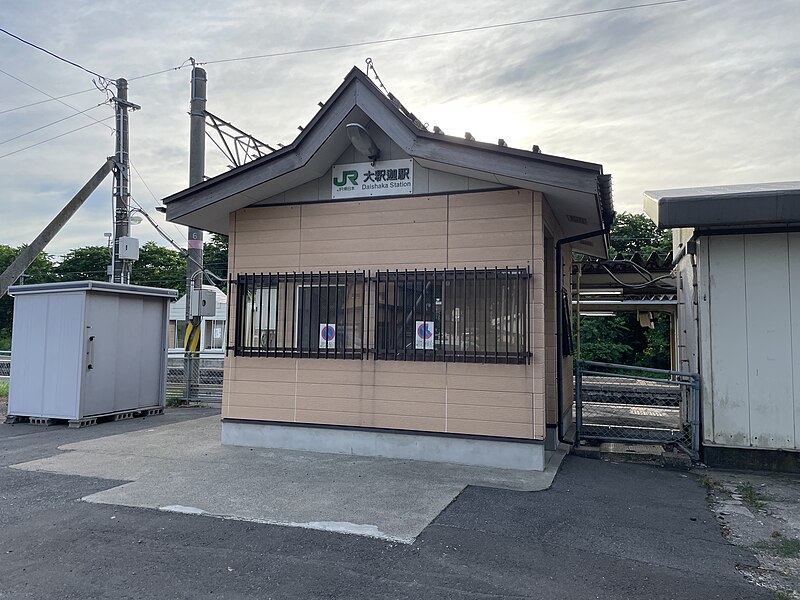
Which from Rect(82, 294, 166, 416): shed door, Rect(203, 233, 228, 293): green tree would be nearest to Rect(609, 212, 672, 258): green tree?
Rect(82, 294, 166, 416): shed door

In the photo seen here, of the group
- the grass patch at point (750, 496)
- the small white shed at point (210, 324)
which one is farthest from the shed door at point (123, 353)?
the small white shed at point (210, 324)

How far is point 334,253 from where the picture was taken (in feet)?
23.6

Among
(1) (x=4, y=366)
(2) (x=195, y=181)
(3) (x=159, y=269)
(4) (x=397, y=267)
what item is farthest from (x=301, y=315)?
(3) (x=159, y=269)

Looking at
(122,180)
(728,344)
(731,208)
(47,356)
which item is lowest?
(47,356)

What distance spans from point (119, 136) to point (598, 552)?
1527 cm

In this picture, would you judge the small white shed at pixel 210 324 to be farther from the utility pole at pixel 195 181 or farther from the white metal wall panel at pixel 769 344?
the white metal wall panel at pixel 769 344

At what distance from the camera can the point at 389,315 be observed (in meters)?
6.87

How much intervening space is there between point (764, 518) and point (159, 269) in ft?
132

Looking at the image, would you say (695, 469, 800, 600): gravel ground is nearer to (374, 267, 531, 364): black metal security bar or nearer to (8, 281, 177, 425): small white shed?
(374, 267, 531, 364): black metal security bar

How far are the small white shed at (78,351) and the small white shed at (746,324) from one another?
8.64 m

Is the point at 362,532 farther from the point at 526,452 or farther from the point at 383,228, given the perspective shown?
the point at 383,228

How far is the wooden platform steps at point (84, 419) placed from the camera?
366 inches

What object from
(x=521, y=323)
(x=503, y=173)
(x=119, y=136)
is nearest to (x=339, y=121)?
(x=503, y=173)

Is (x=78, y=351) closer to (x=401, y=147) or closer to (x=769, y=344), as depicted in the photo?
(x=401, y=147)
